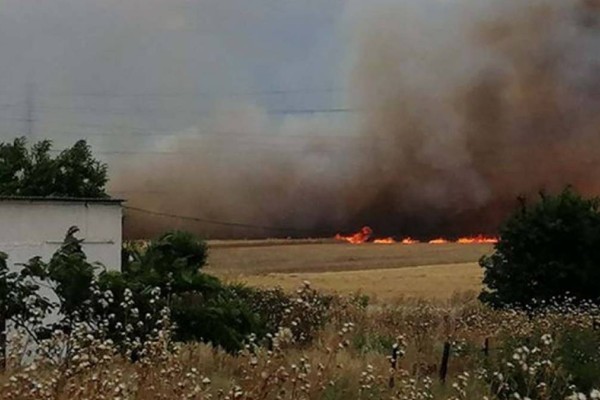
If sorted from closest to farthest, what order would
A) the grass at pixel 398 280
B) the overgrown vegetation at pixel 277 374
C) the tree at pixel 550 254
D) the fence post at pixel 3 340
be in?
the overgrown vegetation at pixel 277 374 < the fence post at pixel 3 340 < the tree at pixel 550 254 < the grass at pixel 398 280

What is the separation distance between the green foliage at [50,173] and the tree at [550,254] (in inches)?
526

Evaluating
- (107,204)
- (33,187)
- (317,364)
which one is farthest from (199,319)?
(33,187)

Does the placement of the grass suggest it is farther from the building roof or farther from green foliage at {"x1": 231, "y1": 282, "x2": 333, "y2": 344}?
the building roof

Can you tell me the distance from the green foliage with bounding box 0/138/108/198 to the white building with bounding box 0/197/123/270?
408 inches

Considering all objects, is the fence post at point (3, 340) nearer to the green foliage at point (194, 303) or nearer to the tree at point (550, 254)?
the green foliage at point (194, 303)

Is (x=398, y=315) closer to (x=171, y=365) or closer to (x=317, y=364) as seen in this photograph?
(x=317, y=364)

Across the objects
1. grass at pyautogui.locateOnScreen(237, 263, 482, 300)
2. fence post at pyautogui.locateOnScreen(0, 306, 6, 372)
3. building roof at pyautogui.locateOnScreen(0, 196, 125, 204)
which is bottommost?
grass at pyautogui.locateOnScreen(237, 263, 482, 300)

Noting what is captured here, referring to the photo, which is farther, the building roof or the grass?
the grass

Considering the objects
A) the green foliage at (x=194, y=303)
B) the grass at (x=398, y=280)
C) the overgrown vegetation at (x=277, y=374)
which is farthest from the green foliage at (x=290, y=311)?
the grass at (x=398, y=280)

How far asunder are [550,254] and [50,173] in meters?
16.0

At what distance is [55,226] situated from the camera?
18672mm

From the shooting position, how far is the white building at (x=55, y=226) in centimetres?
1798

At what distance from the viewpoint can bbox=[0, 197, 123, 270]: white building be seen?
1798 centimetres

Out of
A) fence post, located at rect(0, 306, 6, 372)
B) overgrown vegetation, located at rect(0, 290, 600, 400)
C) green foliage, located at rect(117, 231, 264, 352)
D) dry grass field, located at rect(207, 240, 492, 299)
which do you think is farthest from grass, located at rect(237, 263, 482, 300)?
fence post, located at rect(0, 306, 6, 372)
